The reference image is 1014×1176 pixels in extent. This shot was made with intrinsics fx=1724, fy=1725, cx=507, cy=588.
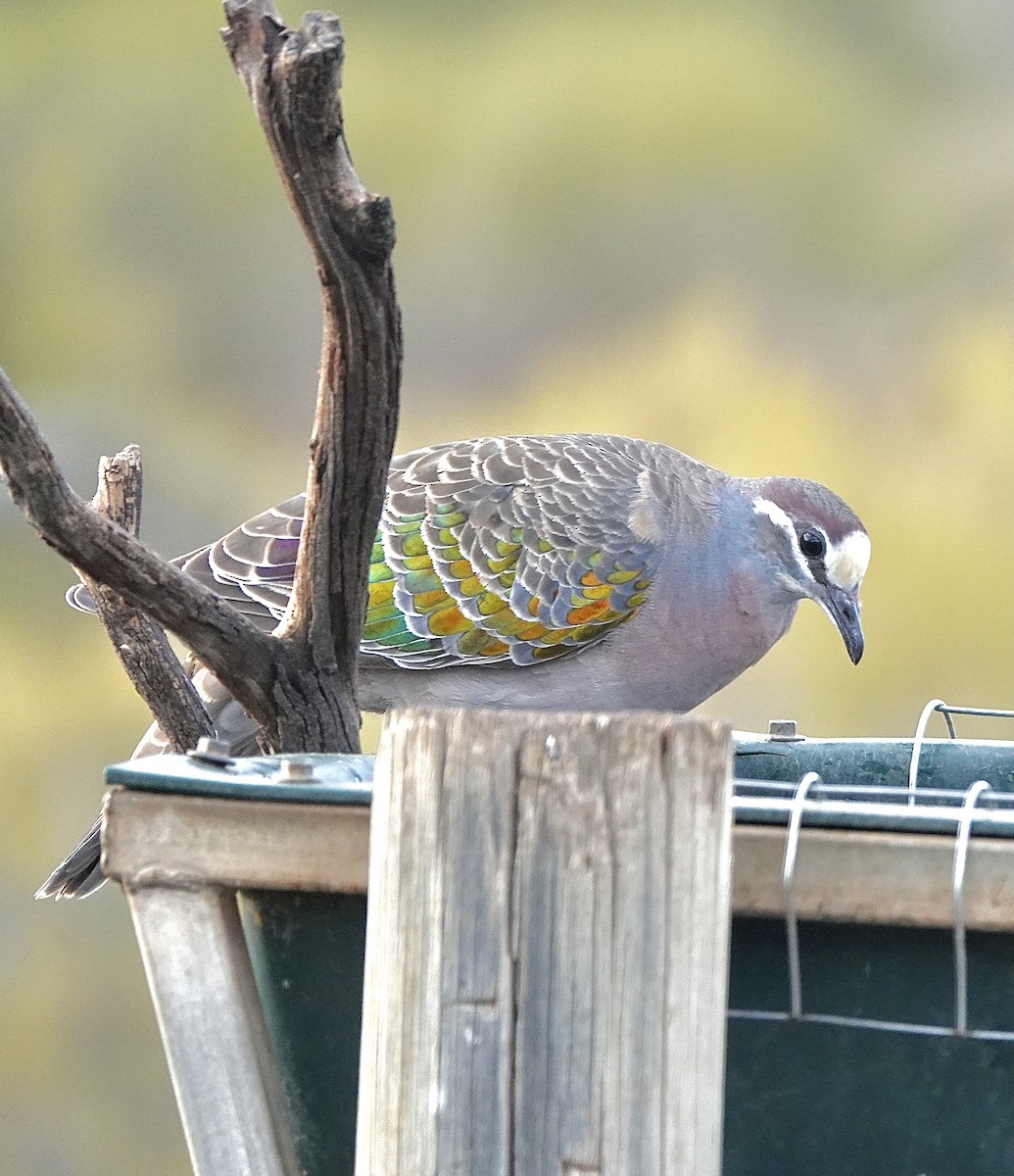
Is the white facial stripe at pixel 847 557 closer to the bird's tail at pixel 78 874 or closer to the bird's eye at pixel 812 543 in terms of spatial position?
the bird's eye at pixel 812 543

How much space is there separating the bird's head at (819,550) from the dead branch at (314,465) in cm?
136

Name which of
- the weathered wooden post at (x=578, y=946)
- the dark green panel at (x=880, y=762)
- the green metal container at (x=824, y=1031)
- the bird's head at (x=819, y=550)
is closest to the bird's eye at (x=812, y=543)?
the bird's head at (x=819, y=550)

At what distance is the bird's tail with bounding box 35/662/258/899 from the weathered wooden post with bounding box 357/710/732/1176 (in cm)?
163

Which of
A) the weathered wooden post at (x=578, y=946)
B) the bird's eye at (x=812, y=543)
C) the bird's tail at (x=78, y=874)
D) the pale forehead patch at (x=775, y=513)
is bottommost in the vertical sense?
the bird's tail at (x=78, y=874)

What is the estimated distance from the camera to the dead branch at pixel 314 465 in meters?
1.60

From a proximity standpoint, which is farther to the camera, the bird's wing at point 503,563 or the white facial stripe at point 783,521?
the white facial stripe at point 783,521

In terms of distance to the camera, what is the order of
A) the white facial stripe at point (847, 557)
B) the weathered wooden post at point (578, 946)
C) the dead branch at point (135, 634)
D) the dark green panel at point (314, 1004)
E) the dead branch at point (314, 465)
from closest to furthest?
the weathered wooden post at point (578, 946), the dark green panel at point (314, 1004), the dead branch at point (314, 465), the dead branch at point (135, 634), the white facial stripe at point (847, 557)

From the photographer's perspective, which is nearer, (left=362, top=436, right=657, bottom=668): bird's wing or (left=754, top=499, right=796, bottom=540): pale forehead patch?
(left=362, top=436, right=657, bottom=668): bird's wing

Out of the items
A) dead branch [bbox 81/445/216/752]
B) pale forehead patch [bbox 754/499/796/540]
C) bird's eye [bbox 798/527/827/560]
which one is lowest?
dead branch [bbox 81/445/216/752]

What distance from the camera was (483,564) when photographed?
3.13 meters

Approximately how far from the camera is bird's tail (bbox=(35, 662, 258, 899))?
2.91 m

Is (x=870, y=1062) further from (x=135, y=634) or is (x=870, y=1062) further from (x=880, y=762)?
(x=135, y=634)

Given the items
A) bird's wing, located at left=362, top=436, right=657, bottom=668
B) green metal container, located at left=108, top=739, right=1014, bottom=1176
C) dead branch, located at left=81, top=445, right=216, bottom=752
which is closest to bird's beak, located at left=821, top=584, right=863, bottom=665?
bird's wing, located at left=362, top=436, right=657, bottom=668

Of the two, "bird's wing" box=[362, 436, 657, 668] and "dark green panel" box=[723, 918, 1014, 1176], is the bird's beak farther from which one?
"dark green panel" box=[723, 918, 1014, 1176]
